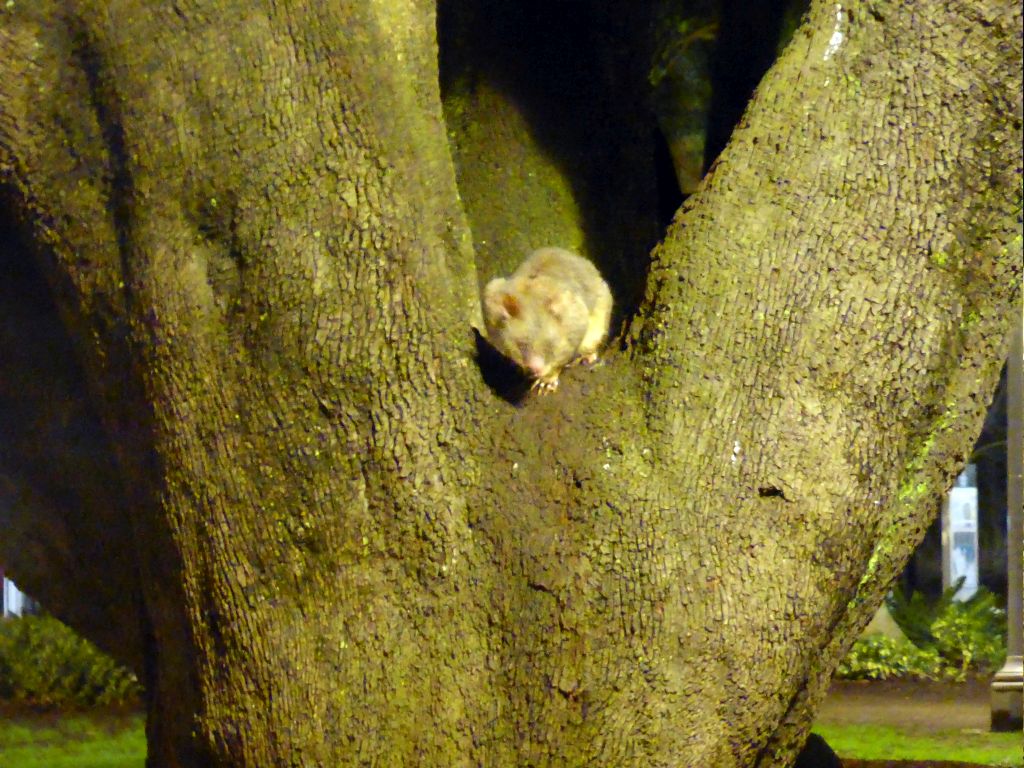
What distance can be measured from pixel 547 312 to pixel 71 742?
10.2 feet

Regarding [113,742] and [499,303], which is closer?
[499,303]

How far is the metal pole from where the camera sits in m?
3.81

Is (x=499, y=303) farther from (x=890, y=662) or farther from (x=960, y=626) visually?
(x=890, y=662)

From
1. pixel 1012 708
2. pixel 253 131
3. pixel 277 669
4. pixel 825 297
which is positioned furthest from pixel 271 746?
pixel 1012 708

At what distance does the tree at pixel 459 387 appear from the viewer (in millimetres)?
2963

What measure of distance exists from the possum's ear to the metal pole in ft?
5.86

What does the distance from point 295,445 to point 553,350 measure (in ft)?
4.57

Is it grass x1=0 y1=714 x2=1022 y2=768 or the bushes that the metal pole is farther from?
grass x1=0 y1=714 x2=1022 y2=768

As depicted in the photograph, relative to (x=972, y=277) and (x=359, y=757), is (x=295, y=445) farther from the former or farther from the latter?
(x=972, y=277)

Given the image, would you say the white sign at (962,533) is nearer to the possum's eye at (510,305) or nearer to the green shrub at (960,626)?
the green shrub at (960,626)

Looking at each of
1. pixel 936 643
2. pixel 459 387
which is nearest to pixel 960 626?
pixel 936 643

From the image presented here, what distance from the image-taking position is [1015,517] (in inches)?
154

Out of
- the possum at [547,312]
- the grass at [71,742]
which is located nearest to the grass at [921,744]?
the possum at [547,312]

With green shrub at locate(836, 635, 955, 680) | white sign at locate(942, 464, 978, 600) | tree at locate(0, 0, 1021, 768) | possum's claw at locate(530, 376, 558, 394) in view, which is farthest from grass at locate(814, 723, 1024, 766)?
possum's claw at locate(530, 376, 558, 394)
